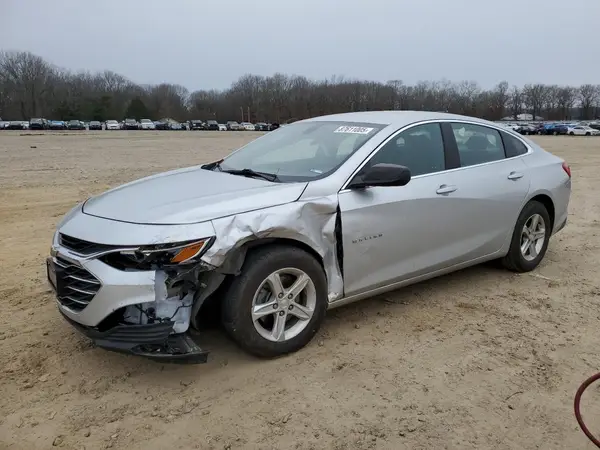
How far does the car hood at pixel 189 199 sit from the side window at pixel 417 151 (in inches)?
33.7

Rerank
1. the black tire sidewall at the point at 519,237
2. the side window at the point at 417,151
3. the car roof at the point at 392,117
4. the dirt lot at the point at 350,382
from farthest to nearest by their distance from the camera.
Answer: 1. the black tire sidewall at the point at 519,237
2. the car roof at the point at 392,117
3. the side window at the point at 417,151
4. the dirt lot at the point at 350,382

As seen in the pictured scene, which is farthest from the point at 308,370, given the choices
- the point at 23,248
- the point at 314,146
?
the point at 23,248

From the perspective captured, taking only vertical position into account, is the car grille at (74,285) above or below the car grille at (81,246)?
below

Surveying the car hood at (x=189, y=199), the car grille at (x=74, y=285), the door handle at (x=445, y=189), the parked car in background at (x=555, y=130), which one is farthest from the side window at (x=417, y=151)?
the parked car in background at (x=555, y=130)

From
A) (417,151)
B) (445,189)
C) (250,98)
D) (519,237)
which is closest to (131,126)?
(250,98)

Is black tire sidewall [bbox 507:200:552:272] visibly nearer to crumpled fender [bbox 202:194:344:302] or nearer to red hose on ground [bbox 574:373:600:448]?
red hose on ground [bbox 574:373:600:448]

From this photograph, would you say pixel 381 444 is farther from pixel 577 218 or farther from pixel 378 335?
pixel 577 218

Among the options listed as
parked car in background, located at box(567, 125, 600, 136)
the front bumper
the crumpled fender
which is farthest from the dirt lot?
parked car in background, located at box(567, 125, 600, 136)

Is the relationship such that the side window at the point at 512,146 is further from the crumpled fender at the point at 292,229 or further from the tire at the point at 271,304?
the tire at the point at 271,304

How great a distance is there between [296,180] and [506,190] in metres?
2.21

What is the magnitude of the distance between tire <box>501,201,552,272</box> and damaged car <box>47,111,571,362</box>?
0.11 ft

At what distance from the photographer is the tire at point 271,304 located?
328 centimetres

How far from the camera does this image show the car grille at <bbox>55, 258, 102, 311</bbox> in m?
3.13

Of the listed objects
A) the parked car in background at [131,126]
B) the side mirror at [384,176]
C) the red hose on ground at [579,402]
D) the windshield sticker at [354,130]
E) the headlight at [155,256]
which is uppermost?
the parked car in background at [131,126]
